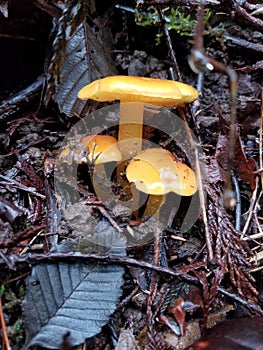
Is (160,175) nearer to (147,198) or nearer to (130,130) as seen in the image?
(147,198)

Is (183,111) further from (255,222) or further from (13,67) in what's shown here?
(13,67)

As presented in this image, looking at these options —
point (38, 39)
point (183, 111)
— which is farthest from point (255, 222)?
point (38, 39)

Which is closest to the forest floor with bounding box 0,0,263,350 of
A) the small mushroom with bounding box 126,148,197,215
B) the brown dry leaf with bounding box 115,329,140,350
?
the brown dry leaf with bounding box 115,329,140,350

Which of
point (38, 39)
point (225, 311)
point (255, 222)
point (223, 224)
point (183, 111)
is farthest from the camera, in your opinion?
point (38, 39)

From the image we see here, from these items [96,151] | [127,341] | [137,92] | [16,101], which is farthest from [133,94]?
[127,341]

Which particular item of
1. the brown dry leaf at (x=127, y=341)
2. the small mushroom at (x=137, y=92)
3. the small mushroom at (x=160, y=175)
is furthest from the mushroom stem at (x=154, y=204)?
the brown dry leaf at (x=127, y=341)

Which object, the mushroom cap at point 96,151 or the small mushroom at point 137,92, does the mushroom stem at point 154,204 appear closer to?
the mushroom cap at point 96,151

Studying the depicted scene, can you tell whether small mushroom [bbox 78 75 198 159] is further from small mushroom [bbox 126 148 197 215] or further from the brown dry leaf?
the brown dry leaf

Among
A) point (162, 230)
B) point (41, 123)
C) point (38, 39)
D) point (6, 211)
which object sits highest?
point (38, 39)

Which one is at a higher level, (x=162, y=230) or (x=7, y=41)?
(x=7, y=41)
